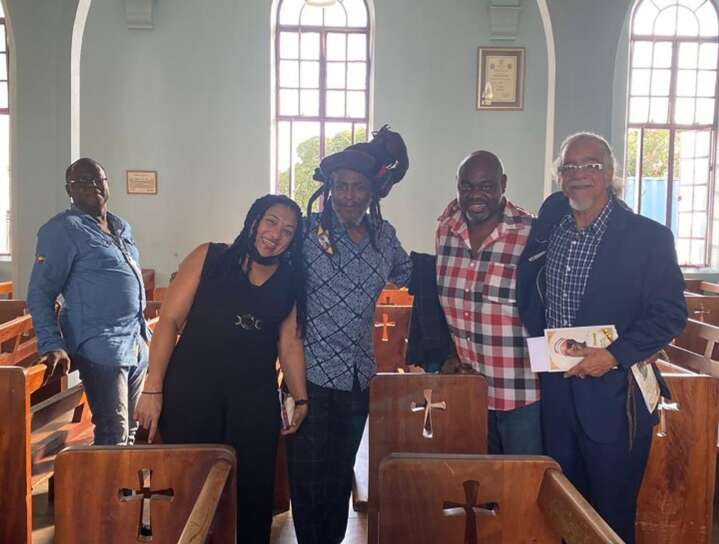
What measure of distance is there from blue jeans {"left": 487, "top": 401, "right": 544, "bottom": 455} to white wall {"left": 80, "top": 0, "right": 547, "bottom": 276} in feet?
17.4

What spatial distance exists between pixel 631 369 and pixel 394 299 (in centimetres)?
399

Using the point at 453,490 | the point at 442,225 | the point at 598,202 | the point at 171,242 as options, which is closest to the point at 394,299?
the point at 171,242

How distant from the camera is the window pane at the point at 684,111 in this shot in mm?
7688

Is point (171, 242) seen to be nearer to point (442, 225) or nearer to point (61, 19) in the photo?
point (61, 19)

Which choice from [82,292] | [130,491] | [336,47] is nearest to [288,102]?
[336,47]

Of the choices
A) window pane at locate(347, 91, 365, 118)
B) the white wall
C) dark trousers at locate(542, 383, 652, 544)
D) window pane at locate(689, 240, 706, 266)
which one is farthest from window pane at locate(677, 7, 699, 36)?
dark trousers at locate(542, 383, 652, 544)

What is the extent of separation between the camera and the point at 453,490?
1.44 m

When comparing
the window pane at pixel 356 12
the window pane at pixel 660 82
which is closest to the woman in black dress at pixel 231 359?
the window pane at pixel 356 12

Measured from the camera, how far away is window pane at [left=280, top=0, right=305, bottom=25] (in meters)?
7.49

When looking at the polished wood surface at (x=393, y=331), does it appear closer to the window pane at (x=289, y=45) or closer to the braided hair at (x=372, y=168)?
the braided hair at (x=372, y=168)

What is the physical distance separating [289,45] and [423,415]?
20.7ft

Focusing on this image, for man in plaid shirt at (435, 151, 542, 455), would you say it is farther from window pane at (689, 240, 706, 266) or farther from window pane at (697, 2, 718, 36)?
window pane at (697, 2, 718, 36)

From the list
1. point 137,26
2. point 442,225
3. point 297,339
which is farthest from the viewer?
point 137,26

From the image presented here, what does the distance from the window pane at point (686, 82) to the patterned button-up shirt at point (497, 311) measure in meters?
6.57
